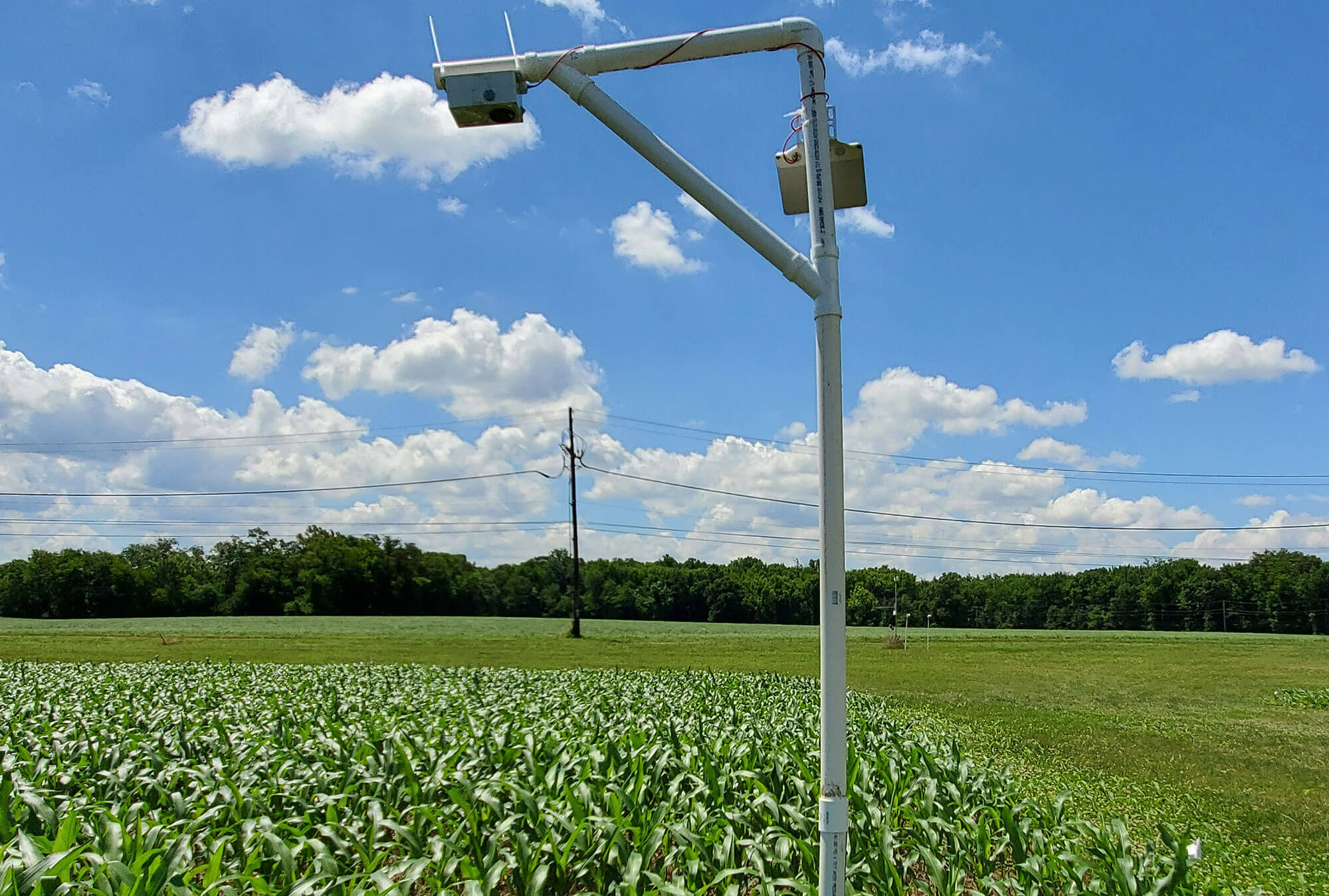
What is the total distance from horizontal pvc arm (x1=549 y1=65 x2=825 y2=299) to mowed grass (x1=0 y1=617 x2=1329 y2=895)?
16.8ft

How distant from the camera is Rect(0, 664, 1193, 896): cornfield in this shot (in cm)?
400

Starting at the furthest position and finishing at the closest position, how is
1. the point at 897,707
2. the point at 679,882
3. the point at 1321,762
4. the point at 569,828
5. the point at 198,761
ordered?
the point at 897,707
the point at 1321,762
the point at 198,761
the point at 569,828
the point at 679,882

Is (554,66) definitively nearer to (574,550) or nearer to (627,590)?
(574,550)

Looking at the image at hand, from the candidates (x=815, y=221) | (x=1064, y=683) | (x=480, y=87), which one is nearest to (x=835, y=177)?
(x=815, y=221)

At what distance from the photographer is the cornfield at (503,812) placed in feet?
13.1

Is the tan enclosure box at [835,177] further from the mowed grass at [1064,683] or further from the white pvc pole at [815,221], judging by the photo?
the mowed grass at [1064,683]

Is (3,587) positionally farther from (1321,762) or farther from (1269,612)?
(1269,612)

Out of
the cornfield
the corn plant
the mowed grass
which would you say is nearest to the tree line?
the mowed grass

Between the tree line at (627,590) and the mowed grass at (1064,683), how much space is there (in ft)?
54.2

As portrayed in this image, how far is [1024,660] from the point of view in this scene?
33188 millimetres

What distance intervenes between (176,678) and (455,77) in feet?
44.2

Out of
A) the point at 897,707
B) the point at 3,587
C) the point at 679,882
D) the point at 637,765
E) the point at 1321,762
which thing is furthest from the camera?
the point at 3,587

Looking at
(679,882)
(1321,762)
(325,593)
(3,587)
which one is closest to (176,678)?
A: (679,882)

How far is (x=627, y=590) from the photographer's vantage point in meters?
75.2
